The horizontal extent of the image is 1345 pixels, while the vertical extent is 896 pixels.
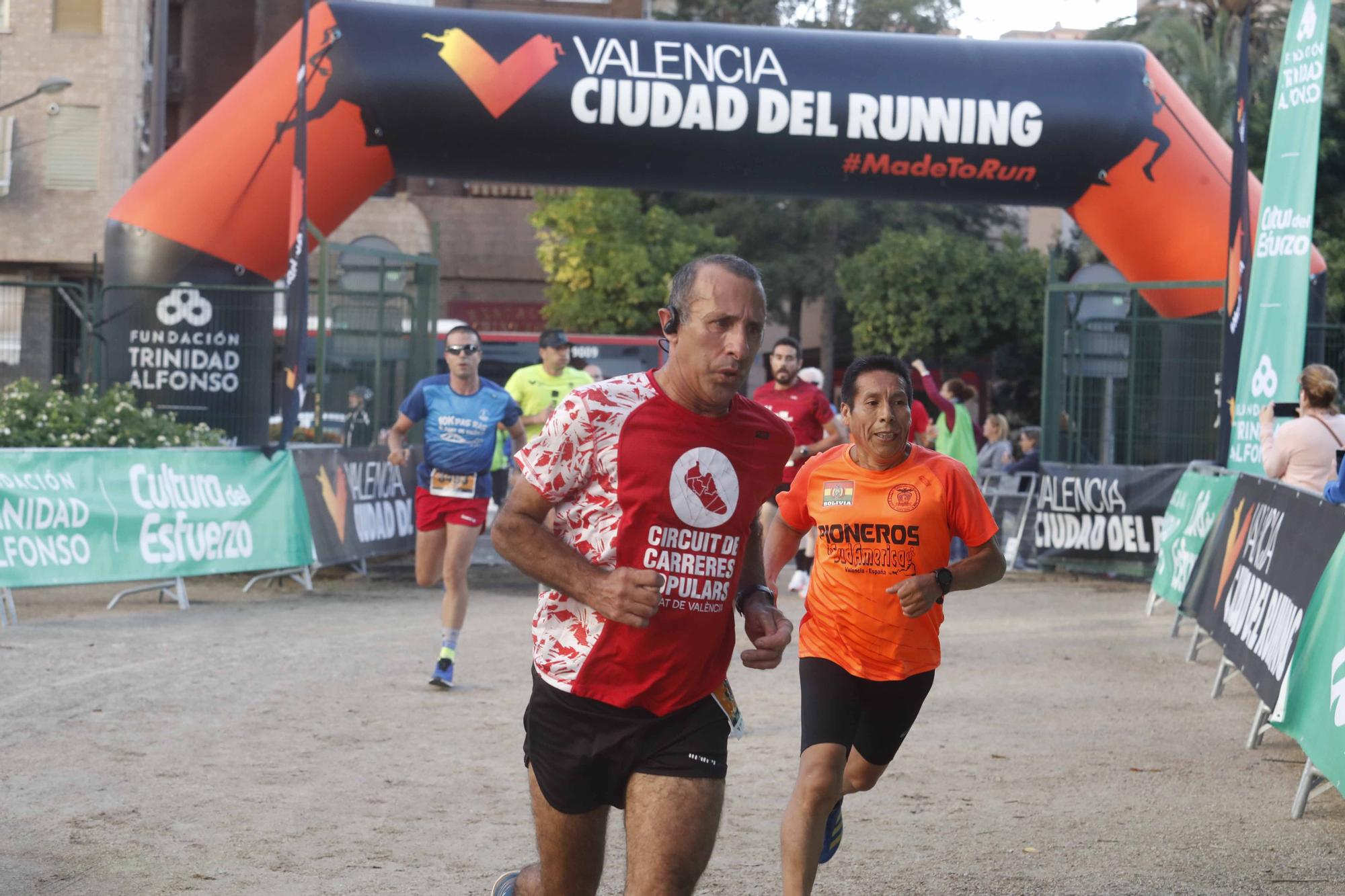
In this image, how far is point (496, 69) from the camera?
13.7m

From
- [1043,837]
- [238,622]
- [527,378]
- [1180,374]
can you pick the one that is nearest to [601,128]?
[527,378]

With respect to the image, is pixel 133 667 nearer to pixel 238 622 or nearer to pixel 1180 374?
pixel 238 622

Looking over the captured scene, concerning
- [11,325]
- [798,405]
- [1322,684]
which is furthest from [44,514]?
[11,325]

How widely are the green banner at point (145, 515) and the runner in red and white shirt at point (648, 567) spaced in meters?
8.21

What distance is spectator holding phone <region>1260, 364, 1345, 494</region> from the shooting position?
31.0 feet

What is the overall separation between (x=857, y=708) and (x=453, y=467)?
484 cm

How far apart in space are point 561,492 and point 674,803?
2.41 ft

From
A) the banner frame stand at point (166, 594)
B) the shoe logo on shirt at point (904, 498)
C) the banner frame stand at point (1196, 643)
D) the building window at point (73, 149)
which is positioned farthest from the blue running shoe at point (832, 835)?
the building window at point (73, 149)

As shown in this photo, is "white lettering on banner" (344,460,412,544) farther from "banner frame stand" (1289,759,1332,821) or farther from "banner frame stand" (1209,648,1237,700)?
"banner frame stand" (1289,759,1332,821)

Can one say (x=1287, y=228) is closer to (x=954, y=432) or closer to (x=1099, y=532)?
(x=1099, y=532)

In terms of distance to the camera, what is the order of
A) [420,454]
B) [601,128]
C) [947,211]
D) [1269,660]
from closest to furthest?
[1269,660] → [601,128] → [420,454] → [947,211]

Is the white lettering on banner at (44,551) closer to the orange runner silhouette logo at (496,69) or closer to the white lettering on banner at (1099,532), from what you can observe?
the orange runner silhouette logo at (496,69)

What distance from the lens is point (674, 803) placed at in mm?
3590

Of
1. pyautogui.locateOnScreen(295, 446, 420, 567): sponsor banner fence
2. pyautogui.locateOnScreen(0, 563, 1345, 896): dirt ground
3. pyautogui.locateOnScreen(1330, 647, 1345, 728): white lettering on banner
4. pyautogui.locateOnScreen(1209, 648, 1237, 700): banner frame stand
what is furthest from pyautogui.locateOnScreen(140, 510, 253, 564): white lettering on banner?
pyautogui.locateOnScreen(1330, 647, 1345, 728): white lettering on banner
